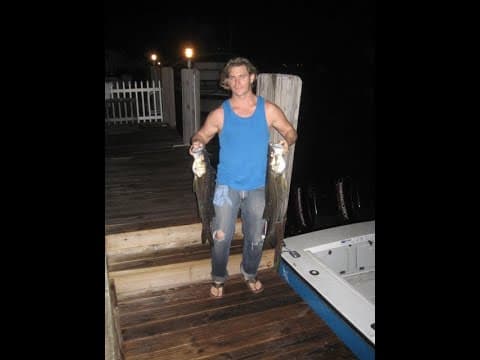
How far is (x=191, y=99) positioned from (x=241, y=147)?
4.47 m

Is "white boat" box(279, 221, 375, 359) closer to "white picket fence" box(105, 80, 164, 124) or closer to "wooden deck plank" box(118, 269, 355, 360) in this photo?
"wooden deck plank" box(118, 269, 355, 360)

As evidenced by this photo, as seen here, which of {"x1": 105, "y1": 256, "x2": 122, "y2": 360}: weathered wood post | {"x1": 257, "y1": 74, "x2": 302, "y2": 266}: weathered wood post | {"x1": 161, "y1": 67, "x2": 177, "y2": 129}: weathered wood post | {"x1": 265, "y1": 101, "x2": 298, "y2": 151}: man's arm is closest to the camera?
{"x1": 265, "y1": 101, "x2": 298, "y2": 151}: man's arm

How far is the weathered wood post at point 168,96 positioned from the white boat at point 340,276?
23.6 feet

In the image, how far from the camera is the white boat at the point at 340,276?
342 centimetres

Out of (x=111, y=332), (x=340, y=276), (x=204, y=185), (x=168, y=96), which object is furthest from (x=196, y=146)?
(x=168, y=96)

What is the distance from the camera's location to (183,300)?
3.71 meters

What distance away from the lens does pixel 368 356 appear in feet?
10.7

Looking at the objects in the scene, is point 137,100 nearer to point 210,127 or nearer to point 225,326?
point 210,127

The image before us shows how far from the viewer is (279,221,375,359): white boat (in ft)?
11.2

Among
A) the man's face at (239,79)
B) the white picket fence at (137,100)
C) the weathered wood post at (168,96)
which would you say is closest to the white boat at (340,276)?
the man's face at (239,79)

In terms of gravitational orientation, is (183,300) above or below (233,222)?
below

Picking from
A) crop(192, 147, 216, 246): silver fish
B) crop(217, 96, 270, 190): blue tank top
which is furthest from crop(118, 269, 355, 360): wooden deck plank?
crop(217, 96, 270, 190): blue tank top
